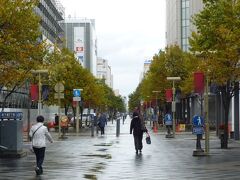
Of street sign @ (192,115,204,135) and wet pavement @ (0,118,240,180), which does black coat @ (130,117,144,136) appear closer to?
wet pavement @ (0,118,240,180)

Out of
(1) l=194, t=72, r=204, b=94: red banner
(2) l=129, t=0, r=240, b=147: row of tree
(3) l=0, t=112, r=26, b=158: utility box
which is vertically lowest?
(3) l=0, t=112, r=26, b=158: utility box

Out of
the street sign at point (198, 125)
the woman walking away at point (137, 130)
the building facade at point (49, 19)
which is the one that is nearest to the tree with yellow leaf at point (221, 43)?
the street sign at point (198, 125)

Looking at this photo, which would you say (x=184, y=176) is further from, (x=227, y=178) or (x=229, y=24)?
(x=229, y=24)

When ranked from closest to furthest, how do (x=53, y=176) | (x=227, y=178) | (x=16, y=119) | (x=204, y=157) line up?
(x=227, y=178) < (x=53, y=176) < (x=204, y=157) < (x=16, y=119)

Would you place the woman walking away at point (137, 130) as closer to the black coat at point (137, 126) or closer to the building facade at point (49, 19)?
the black coat at point (137, 126)

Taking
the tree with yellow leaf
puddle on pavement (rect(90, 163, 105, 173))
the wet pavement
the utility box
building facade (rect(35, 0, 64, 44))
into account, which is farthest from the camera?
building facade (rect(35, 0, 64, 44))

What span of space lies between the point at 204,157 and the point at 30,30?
28.9 ft

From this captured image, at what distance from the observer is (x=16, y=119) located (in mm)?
22625

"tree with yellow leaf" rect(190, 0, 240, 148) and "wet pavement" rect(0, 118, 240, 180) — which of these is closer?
"wet pavement" rect(0, 118, 240, 180)

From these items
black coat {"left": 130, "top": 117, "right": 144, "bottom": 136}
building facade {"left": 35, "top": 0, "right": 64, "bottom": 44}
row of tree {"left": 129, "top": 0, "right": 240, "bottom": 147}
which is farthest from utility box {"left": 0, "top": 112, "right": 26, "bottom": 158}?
building facade {"left": 35, "top": 0, "right": 64, "bottom": 44}

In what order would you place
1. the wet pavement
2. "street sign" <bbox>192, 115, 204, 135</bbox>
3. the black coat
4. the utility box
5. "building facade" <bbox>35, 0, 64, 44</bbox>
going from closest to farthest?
the wet pavement < the utility box < "street sign" <bbox>192, 115, 204, 135</bbox> < the black coat < "building facade" <bbox>35, 0, 64, 44</bbox>

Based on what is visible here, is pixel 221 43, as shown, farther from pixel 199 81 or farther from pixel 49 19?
pixel 49 19

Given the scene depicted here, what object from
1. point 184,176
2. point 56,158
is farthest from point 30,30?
point 184,176

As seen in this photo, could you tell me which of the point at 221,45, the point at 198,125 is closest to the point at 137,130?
the point at 198,125
